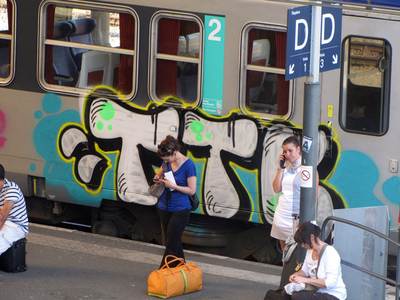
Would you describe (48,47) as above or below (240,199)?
above

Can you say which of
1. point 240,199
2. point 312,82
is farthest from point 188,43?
point 312,82

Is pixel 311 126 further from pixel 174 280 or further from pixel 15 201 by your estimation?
pixel 15 201

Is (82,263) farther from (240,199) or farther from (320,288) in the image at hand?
(320,288)

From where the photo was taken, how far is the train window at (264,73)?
35.6ft

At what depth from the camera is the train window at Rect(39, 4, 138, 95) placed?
11758mm

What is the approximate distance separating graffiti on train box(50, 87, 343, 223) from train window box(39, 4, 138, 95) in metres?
0.22

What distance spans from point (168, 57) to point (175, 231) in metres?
2.51

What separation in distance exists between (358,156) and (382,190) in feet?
1.35

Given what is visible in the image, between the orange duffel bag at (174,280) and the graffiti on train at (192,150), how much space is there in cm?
175

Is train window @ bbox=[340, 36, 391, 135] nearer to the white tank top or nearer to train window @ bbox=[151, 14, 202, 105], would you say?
the white tank top

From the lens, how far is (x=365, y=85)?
1048 centimetres

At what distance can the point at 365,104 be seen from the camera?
10523mm

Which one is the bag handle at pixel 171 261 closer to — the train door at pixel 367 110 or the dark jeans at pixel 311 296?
the dark jeans at pixel 311 296

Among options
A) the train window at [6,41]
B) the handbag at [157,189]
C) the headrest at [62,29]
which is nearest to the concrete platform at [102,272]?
the handbag at [157,189]
